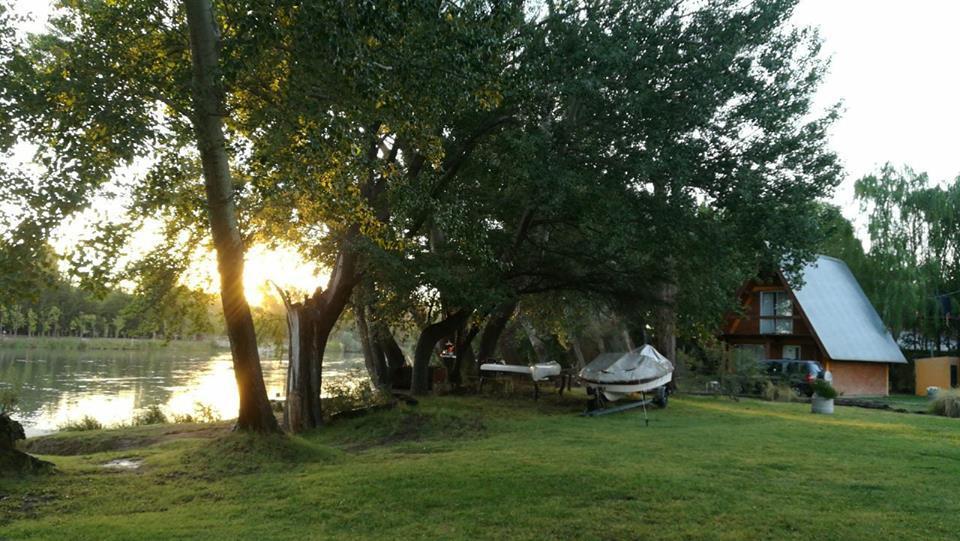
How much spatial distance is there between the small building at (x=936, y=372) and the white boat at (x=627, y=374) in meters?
23.2

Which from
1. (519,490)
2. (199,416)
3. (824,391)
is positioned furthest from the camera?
(199,416)

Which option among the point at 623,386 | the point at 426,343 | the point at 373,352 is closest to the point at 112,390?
the point at 373,352

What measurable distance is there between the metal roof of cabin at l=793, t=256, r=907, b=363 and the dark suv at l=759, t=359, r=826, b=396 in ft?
10.1

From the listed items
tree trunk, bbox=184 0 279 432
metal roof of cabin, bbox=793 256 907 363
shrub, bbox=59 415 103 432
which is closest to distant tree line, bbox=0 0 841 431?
tree trunk, bbox=184 0 279 432

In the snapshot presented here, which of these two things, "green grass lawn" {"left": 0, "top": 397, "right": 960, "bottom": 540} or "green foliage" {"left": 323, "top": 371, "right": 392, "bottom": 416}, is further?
"green foliage" {"left": 323, "top": 371, "right": 392, "bottom": 416}

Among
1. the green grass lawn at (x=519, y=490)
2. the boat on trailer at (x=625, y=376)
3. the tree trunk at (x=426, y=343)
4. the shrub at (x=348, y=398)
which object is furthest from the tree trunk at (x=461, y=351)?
the green grass lawn at (x=519, y=490)

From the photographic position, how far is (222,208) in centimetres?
1006

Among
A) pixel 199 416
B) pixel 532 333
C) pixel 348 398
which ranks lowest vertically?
pixel 199 416

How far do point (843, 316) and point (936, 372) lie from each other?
18.0ft

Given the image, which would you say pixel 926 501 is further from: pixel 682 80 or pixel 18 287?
pixel 18 287

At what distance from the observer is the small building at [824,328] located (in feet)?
111

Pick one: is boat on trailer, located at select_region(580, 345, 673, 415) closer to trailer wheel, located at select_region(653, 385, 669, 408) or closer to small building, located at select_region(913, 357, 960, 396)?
trailer wheel, located at select_region(653, 385, 669, 408)

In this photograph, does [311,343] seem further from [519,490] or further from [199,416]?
[519,490]

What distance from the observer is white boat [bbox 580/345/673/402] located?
1928 cm
